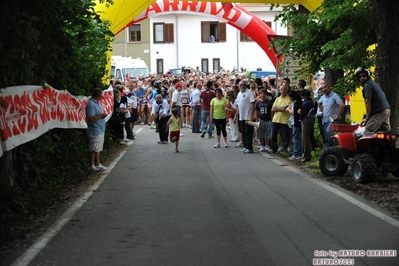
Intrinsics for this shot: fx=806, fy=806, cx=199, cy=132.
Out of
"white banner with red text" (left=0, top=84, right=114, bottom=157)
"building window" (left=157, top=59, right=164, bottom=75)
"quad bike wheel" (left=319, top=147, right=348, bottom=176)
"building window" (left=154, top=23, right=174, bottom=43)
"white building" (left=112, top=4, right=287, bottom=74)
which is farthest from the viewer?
"building window" (left=157, top=59, right=164, bottom=75)

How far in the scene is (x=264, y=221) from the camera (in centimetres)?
1034

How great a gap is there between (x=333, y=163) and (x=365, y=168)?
1.74m

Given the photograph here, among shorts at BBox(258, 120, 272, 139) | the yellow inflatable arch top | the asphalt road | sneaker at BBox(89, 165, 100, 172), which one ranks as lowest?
sneaker at BBox(89, 165, 100, 172)

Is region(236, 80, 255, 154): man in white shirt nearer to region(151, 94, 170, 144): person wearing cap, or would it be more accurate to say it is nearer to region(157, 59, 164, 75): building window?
region(151, 94, 170, 144): person wearing cap

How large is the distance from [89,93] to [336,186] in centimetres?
785

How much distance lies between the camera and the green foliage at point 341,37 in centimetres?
1736

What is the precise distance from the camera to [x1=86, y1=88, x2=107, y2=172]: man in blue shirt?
1714cm

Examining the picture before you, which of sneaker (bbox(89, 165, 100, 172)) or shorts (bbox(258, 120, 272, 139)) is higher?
shorts (bbox(258, 120, 272, 139))

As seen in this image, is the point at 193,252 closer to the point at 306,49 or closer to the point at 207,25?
the point at 306,49

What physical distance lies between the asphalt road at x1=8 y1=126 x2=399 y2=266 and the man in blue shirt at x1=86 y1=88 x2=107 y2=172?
0.82 metres

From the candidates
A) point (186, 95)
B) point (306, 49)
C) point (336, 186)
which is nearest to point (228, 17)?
point (186, 95)

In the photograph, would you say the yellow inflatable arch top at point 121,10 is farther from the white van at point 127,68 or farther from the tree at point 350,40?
the white van at point 127,68

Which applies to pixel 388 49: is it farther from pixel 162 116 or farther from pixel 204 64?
pixel 204 64

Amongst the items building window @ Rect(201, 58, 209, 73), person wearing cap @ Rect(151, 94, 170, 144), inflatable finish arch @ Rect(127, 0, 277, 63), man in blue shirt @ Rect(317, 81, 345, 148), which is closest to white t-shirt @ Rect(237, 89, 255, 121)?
person wearing cap @ Rect(151, 94, 170, 144)
